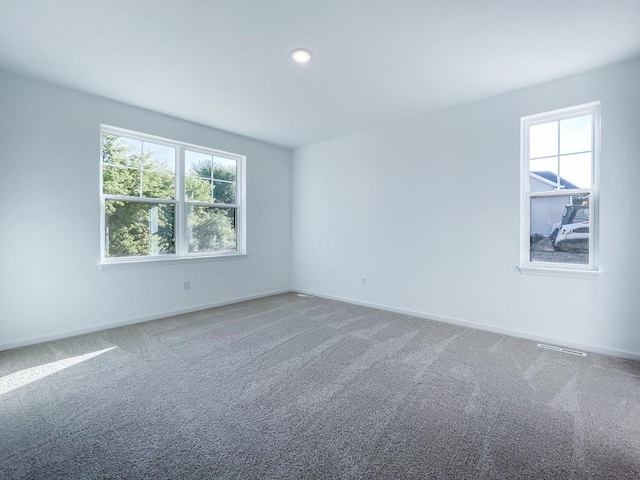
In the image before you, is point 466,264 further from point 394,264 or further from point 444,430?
point 444,430

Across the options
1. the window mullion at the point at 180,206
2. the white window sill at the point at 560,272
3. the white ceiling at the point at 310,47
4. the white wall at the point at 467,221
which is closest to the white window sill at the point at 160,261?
the window mullion at the point at 180,206

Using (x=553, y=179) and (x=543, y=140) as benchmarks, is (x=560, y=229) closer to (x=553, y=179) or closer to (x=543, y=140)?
(x=553, y=179)

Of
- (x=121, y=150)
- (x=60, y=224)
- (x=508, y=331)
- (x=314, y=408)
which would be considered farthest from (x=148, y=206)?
(x=508, y=331)

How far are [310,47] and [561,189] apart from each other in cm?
278

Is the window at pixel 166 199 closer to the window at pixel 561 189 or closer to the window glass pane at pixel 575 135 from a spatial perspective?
the window at pixel 561 189

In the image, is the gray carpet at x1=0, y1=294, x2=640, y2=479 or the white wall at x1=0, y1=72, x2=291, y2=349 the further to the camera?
the white wall at x1=0, y1=72, x2=291, y2=349

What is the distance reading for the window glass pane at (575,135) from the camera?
2.97 metres

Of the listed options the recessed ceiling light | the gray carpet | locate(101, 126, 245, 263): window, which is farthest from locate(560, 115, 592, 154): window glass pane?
locate(101, 126, 245, 263): window

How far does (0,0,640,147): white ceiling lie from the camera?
2.06 metres

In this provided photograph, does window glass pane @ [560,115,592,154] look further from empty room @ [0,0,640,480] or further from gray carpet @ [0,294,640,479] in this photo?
gray carpet @ [0,294,640,479]

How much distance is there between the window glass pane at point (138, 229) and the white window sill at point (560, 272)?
4254mm

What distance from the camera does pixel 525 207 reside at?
328 centimetres

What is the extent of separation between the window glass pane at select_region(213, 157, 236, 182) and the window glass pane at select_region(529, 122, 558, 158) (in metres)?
3.96

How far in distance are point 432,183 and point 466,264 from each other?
1083 millimetres
